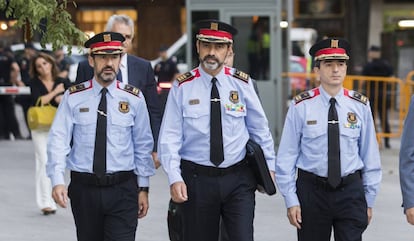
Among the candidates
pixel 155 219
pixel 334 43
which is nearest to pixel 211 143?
pixel 334 43

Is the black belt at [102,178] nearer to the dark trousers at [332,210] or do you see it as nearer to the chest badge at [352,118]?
the dark trousers at [332,210]

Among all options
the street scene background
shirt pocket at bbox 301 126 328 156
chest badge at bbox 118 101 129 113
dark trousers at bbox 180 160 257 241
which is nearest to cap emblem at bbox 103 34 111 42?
chest badge at bbox 118 101 129 113

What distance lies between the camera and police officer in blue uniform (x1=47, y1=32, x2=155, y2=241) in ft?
19.9

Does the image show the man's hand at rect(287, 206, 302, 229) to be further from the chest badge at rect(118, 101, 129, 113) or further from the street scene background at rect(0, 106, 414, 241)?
the street scene background at rect(0, 106, 414, 241)

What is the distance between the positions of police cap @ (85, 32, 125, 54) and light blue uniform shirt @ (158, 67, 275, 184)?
452mm

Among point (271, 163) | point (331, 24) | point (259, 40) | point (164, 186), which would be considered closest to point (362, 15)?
point (331, 24)

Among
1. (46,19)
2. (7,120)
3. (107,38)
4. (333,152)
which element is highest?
(46,19)

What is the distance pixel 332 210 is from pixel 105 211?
1.42m

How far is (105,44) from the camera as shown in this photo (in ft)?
20.5

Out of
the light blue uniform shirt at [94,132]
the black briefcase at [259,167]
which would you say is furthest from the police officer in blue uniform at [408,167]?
the light blue uniform shirt at [94,132]

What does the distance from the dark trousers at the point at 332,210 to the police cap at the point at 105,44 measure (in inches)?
57.8

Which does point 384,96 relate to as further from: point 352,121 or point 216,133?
point 216,133

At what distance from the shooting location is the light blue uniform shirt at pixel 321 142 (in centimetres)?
611

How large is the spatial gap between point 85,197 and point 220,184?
2.80 feet
